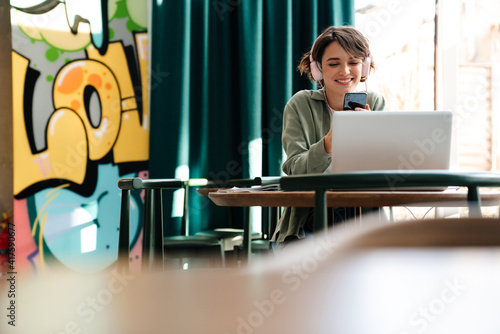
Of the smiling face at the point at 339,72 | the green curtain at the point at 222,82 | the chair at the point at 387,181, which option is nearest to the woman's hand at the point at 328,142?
the smiling face at the point at 339,72

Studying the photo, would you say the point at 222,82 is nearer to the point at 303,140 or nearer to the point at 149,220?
the point at 303,140

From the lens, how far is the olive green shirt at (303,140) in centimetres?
152

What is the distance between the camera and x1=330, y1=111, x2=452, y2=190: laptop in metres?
1.09

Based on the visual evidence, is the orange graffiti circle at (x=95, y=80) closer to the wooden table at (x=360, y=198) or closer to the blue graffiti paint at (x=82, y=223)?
the blue graffiti paint at (x=82, y=223)

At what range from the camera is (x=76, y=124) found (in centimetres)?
302

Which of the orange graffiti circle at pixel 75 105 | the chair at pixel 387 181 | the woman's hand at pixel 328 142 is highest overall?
the orange graffiti circle at pixel 75 105

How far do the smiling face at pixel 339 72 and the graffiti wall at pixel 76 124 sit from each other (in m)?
1.44

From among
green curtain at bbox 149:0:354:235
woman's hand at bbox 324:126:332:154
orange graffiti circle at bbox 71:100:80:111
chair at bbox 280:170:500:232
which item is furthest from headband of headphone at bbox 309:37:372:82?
orange graffiti circle at bbox 71:100:80:111

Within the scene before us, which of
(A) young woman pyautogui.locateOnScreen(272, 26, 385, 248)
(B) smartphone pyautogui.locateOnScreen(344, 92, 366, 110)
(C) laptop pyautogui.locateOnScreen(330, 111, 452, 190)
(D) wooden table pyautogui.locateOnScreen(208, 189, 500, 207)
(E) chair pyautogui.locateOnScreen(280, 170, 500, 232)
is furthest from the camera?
(A) young woman pyautogui.locateOnScreen(272, 26, 385, 248)

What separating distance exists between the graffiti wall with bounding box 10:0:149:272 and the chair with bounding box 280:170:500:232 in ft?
8.36

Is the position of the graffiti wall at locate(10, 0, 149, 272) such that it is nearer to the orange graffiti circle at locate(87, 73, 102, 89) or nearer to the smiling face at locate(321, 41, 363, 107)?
the orange graffiti circle at locate(87, 73, 102, 89)

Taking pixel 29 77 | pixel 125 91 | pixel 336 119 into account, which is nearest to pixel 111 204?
pixel 125 91

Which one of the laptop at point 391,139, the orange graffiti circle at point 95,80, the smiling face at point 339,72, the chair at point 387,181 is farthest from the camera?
the orange graffiti circle at point 95,80

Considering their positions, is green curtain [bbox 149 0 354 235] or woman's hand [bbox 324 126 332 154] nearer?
woman's hand [bbox 324 126 332 154]
